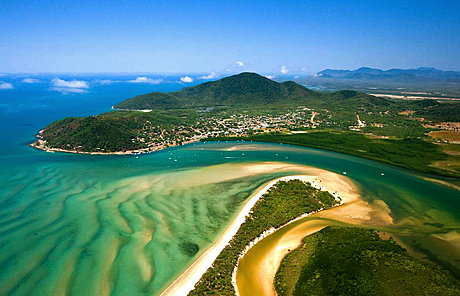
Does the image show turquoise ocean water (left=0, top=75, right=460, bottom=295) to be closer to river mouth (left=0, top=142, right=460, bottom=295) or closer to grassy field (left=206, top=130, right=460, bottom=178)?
river mouth (left=0, top=142, right=460, bottom=295)

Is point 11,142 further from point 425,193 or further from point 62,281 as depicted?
point 425,193

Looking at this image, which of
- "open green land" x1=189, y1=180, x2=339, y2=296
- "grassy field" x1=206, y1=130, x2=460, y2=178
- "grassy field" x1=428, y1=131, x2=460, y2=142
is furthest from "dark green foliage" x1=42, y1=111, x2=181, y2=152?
"grassy field" x1=428, y1=131, x2=460, y2=142

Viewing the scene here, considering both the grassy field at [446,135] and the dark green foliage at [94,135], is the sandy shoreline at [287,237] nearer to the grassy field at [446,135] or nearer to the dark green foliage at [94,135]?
the dark green foliage at [94,135]

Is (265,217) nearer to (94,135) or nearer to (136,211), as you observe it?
(136,211)

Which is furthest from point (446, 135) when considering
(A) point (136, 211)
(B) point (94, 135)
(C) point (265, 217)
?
(B) point (94, 135)

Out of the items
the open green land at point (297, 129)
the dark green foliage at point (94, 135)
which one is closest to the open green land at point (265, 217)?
the open green land at point (297, 129)
